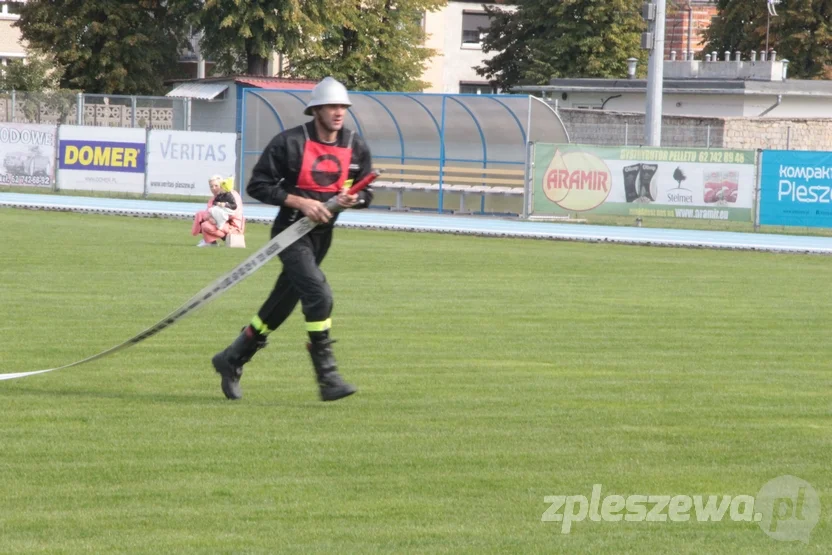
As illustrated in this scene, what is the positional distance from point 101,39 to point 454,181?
1063 inches

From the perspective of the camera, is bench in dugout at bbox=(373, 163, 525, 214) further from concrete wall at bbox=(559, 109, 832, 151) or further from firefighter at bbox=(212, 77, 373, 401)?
firefighter at bbox=(212, 77, 373, 401)

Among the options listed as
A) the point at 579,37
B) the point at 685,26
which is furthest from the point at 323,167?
the point at 685,26

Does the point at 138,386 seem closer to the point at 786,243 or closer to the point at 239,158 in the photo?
the point at 786,243

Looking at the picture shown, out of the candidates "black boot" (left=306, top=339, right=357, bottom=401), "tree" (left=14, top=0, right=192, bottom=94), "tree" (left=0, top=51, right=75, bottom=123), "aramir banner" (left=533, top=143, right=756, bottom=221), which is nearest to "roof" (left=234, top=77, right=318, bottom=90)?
"tree" (left=0, top=51, right=75, bottom=123)

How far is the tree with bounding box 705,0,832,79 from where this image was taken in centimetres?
6275

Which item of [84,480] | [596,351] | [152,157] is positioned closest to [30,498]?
[84,480]

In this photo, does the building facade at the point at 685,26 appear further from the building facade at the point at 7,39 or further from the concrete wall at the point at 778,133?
the concrete wall at the point at 778,133

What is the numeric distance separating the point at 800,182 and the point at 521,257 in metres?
7.76

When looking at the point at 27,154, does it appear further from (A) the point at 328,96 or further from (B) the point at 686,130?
(A) the point at 328,96

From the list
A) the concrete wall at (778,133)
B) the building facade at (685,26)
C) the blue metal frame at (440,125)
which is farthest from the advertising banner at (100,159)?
the building facade at (685,26)

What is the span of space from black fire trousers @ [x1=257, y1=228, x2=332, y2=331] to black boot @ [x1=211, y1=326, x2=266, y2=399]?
0.14 m

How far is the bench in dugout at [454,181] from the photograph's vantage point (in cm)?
3203

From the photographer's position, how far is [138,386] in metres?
8.59

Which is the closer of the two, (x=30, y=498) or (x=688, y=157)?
(x=30, y=498)
